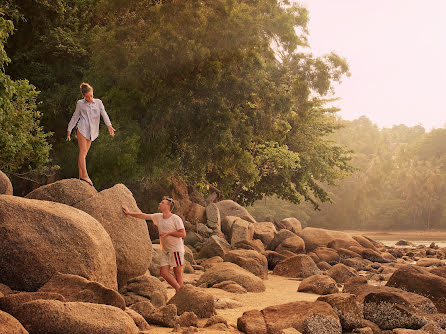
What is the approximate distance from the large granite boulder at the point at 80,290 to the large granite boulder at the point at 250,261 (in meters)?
7.87

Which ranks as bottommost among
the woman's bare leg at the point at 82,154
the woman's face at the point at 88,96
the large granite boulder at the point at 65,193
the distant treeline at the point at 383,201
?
the distant treeline at the point at 383,201

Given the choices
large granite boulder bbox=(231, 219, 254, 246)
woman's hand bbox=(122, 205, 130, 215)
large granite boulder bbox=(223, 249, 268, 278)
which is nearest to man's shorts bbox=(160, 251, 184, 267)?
woman's hand bbox=(122, 205, 130, 215)

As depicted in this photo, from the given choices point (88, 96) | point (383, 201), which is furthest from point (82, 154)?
point (383, 201)

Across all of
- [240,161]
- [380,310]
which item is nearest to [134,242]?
[380,310]

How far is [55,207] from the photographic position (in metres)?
8.21

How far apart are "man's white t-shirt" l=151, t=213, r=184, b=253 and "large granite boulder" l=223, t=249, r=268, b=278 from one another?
19.3 ft

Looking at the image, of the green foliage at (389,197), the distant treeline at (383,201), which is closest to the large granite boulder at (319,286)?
the distant treeline at (383,201)

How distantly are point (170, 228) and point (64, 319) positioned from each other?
344 centimetres

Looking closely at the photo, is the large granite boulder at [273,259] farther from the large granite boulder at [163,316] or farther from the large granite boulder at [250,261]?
the large granite boulder at [163,316]

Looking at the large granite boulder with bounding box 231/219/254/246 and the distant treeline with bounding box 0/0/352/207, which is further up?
the distant treeline with bounding box 0/0/352/207

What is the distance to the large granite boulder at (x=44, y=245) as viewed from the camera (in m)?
7.44

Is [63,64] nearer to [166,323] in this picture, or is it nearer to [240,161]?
[240,161]

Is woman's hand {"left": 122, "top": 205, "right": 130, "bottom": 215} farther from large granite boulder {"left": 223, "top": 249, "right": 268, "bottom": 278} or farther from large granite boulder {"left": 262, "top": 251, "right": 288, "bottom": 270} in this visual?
large granite boulder {"left": 262, "top": 251, "right": 288, "bottom": 270}

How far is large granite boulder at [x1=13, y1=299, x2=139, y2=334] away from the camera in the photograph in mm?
5848
